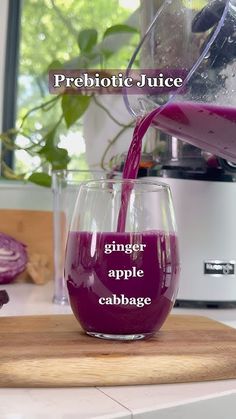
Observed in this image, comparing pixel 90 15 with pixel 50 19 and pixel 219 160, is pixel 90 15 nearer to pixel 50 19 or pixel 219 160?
pixel 50 19

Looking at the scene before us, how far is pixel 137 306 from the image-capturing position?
0.60m

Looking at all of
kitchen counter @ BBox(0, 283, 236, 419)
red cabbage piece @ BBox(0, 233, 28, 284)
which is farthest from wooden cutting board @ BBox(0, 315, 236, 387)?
red cabbage piece @ BBox(0, 233, 28, 284)

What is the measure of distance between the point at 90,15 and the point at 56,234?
0.93 m

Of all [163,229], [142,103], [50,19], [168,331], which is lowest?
[168,331]

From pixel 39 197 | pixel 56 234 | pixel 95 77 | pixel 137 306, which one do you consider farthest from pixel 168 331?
pixel 39 197

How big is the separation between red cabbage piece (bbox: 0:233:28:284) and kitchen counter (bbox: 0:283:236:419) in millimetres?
640

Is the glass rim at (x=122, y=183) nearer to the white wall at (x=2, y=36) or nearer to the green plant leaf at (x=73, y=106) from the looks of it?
the green plant leaf at (x=73, y=106)

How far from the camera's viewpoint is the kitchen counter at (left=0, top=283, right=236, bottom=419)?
46cm

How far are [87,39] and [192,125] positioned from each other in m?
0.74

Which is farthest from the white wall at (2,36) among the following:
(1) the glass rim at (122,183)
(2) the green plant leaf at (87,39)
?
(1) the glass rim at (122,183)

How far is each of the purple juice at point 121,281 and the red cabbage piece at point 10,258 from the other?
53 centimetres

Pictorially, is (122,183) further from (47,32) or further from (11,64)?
(47,32)

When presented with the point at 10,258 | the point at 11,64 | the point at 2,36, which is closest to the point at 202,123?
A: the point at 10,258

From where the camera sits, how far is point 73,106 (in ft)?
4.22
